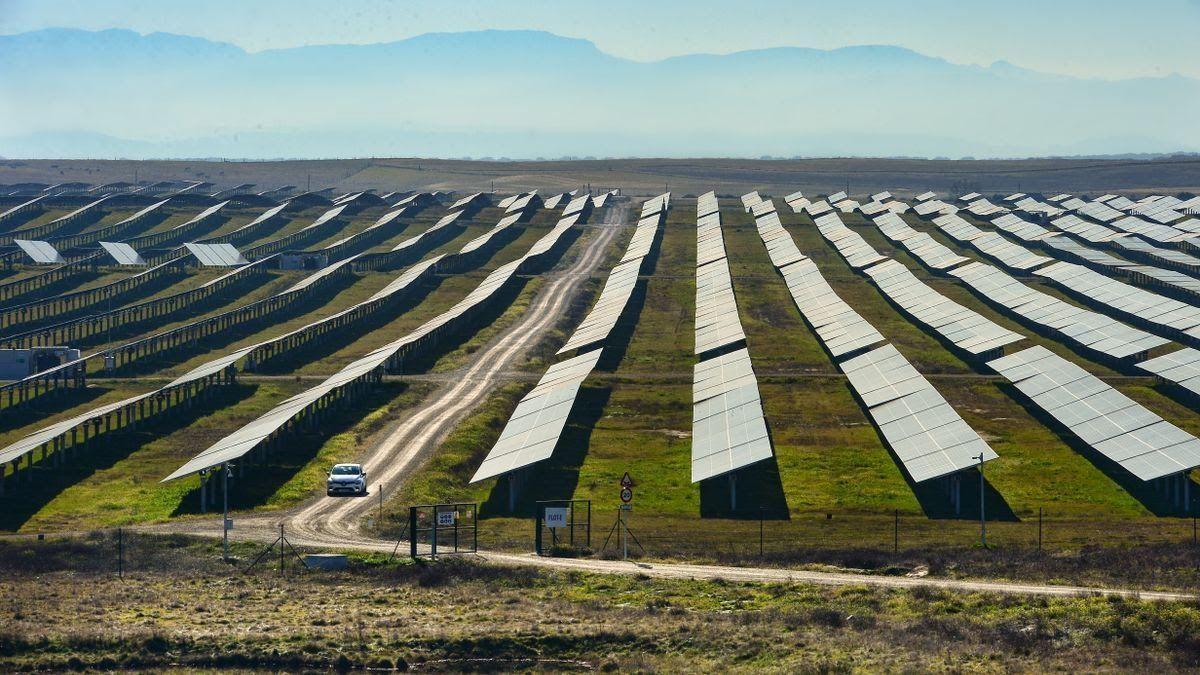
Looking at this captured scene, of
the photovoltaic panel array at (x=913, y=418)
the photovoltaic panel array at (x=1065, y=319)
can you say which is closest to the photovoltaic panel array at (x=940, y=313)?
the photovoltaic panel array at (x=1065, y=319)

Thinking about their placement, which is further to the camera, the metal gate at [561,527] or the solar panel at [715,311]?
the solar panel at [715,311]

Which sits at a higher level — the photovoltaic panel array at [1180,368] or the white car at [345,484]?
the photovoltaic panel array at [1180,368]

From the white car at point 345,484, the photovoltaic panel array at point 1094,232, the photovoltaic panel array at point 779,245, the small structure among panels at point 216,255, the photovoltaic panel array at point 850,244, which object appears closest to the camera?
the white car at point 345,484

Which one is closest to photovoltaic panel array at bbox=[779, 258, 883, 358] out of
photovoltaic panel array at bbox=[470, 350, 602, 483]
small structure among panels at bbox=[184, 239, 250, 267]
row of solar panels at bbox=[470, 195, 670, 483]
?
row of solar panels at bbox=[470, 195, 670, 483]

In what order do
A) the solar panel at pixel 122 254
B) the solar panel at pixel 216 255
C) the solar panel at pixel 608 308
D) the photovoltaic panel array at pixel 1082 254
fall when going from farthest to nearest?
the solar panel at pixel 122 254 < the solar panel at pixel 216 255 < the photovoltaic panel array at pixel 1082 254 < the solar panel at pixel 608 308

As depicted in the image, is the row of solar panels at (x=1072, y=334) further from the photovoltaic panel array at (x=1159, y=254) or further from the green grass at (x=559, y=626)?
the green grass at (x=559, y=626)

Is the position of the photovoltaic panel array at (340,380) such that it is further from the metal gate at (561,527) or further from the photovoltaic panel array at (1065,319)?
the photovoltaic panel array at (1065,319)

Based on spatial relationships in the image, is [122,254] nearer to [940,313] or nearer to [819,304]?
[819,304]

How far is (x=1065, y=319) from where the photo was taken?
111812 mm

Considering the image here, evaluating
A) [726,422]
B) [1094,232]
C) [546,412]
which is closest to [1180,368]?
[726,422]

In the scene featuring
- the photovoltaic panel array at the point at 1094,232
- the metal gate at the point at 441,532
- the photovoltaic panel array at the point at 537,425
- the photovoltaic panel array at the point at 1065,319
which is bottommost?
the metal gate at the point at 441,532

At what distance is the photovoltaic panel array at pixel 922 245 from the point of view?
156 metres

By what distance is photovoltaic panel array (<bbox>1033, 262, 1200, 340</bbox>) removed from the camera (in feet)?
358

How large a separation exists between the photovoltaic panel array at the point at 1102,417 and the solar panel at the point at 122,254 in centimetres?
11089
